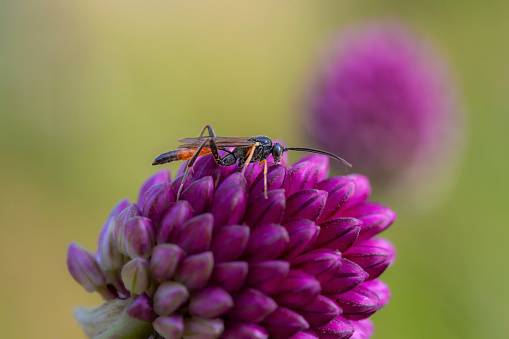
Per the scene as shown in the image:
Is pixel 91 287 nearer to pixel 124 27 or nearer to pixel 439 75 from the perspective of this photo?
pixel 439 75

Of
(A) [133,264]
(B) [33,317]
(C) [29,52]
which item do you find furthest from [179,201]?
(C) [29,52]

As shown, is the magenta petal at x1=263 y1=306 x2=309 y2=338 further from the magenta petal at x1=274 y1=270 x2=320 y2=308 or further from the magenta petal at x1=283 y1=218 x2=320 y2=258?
the magenta petal at x1=283 y1=218 x2=320 y2=258

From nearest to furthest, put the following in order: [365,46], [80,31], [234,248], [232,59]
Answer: [234,248], [365,46], [80,31], [232,59]

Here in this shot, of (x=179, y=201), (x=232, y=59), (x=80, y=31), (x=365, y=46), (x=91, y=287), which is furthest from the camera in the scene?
(x=232, y=59)

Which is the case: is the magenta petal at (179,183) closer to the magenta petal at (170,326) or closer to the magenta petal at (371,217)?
the magenta petal at (170,326)

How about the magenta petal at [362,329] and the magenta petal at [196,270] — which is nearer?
the magenta petal at [196,270]

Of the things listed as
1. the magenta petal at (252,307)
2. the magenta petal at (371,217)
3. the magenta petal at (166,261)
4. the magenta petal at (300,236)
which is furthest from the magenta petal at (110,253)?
the magenta petal at (371,217)

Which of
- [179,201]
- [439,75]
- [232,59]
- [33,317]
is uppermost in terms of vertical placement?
[232,59]
